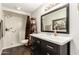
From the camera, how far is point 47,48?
681 mm

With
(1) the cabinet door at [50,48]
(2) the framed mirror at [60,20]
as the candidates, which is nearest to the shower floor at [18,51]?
(1) the cabinet door at [50,48]

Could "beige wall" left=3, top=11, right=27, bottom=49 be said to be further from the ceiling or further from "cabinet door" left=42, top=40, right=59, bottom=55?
"cabinet door" left=42, top=40, right=59, bottom=55

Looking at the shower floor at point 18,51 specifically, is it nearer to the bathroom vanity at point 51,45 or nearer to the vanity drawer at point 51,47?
the bathroom vanity at point 51,45

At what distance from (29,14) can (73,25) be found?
505 mm

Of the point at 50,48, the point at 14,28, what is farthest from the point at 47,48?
the point at 14,28

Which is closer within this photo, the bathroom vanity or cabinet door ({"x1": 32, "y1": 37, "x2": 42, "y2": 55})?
the bathroom vanity

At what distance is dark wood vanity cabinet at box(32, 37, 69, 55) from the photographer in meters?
0.58

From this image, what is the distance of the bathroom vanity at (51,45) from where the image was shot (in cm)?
58

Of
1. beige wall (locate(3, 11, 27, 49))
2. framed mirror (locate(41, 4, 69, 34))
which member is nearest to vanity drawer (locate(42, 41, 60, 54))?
framed mirror (locate(41, 4, 69, 34))

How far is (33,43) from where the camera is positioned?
0.79m

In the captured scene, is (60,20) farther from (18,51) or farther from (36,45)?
(18,51)

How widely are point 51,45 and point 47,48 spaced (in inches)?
3.0
